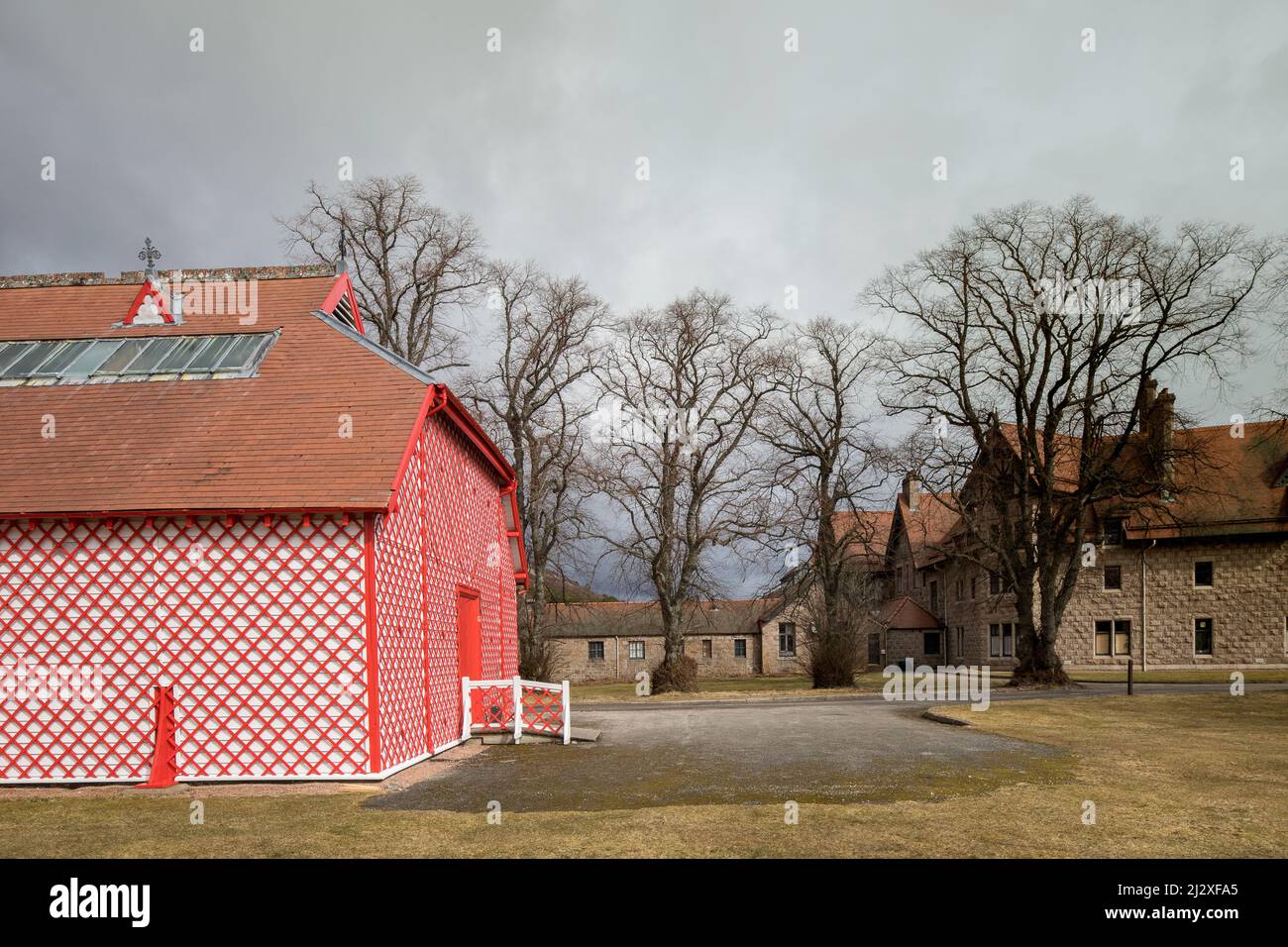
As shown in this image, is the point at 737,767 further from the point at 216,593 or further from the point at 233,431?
the point at 233,431

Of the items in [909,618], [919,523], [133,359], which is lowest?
[909,618]

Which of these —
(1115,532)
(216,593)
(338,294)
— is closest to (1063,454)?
(1115,532)

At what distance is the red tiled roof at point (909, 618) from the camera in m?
54.3

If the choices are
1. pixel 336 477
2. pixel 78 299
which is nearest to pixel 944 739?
pixel 336 477

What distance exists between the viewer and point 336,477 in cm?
1327

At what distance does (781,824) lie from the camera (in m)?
9.12

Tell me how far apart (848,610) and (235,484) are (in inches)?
1089

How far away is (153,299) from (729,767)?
13.9m

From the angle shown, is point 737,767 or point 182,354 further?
point 182,354

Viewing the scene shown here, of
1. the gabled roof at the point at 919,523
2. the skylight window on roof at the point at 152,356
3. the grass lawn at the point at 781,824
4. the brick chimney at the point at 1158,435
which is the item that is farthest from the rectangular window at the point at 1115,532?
the skylight window on roof at the point at 152,356

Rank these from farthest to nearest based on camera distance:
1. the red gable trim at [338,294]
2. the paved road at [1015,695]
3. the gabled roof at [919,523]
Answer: the gabled roof at [919,523] → the paved road at [1015,695] → the red gable trim at [338,294]

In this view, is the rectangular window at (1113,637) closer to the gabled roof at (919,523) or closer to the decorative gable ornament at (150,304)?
the gabled roof at (919,523)

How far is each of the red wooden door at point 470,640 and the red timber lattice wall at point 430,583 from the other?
271 mm
